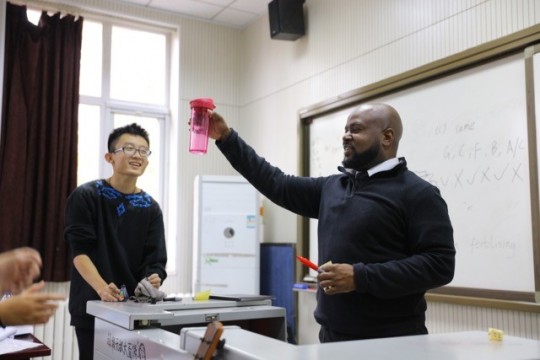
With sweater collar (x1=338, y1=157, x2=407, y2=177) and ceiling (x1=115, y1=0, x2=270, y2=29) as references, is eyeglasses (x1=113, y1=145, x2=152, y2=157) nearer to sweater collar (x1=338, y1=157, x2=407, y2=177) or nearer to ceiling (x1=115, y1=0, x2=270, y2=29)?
sweater collar (x1=338, y1=157, x2=407, y2=177)

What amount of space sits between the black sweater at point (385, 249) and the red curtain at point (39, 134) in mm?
2932

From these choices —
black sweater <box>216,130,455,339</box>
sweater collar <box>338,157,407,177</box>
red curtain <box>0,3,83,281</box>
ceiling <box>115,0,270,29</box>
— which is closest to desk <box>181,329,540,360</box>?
black sweater <box>216,130,455,339</box>

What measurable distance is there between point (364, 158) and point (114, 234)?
3.36 ft

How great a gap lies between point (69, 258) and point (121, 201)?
212cm

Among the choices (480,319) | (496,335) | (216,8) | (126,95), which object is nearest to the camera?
(496,335)

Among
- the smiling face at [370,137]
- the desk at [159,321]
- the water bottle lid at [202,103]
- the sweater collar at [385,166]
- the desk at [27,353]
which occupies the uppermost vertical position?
the water bottle lid at [202,103]

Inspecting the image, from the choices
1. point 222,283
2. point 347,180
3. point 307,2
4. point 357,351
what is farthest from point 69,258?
point 357,351

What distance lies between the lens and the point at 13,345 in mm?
1999

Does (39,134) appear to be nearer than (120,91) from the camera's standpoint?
Yes

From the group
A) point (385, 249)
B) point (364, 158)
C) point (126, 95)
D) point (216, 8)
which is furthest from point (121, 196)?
Result: point (216, 8)

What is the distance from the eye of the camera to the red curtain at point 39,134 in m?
3.95

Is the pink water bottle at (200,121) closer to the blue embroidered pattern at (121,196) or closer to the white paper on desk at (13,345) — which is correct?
the blue embroidered pattern at (121,196)

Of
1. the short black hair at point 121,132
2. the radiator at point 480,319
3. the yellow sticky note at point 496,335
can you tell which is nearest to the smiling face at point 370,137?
the yellow sticky note at point 496,335

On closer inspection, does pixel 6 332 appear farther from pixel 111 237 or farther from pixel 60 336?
pixel 60 336
